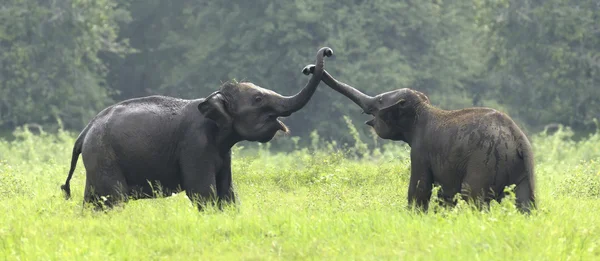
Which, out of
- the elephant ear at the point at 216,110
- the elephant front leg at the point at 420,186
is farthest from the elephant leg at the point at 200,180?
the elephant front leg at the point at 420,186

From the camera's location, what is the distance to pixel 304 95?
11297 millimetres

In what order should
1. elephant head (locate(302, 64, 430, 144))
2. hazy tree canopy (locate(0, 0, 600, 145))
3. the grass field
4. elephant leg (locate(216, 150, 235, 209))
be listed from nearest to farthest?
the grass field, elephant head (locate(302, 64, 430, 144)), elephant leg (locate(216, 150, 235, 209)), hazy tree canopy (locate(0, 0, 600, 145))

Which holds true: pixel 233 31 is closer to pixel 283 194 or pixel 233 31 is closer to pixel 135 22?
pixel 135 22

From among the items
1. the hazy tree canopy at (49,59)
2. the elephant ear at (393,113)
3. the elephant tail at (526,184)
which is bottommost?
the hazy tree canopy at (49,59)

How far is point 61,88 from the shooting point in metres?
38.2

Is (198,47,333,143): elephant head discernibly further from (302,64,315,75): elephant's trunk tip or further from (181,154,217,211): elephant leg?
(181,154,217,211): elephant leg

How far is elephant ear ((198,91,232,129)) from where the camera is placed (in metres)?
11.1

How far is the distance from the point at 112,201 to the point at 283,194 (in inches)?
167

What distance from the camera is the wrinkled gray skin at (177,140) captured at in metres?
11.2

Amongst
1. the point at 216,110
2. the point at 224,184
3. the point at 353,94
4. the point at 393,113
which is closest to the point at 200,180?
the point at 224,184

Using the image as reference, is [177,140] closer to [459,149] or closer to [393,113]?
[393,113]

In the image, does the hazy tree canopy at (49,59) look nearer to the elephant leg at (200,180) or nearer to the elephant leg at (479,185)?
the elephant leg at (200,180)

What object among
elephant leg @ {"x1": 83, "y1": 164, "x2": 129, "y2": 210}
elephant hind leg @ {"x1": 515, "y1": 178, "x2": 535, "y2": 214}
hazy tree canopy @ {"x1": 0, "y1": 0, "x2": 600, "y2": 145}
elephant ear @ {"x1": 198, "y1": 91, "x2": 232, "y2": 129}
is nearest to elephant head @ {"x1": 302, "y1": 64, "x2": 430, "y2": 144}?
elephant ear @ {"x1": 198, "y1": 91, "x2": 232, "y2": 129}

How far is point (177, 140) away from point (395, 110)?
7.56 feet
